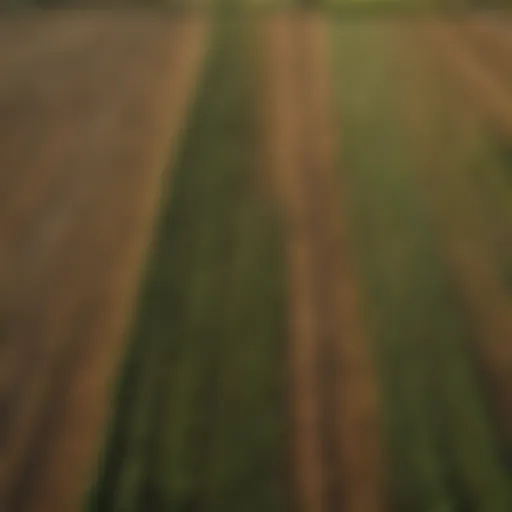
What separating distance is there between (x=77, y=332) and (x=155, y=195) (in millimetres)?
126

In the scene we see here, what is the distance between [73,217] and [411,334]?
218 mm

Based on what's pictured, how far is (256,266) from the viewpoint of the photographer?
448mm

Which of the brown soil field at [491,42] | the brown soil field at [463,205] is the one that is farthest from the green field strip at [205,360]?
the brown soil field at [491,42]

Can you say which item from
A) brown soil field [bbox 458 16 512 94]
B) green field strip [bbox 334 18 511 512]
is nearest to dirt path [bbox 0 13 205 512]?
green field strip [bbox 334 18 511 512]

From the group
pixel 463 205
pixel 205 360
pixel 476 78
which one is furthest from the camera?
pixel 476 78

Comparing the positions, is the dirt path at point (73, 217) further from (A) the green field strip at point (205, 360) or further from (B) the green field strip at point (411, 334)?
(B) the green field strip at point (411, 334)

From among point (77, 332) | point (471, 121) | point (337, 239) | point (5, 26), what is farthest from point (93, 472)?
point (5, 26)

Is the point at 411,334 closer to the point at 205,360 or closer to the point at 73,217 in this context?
the point at 205,360

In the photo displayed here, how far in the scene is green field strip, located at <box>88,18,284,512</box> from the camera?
0.34 m

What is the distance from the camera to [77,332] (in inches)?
16.1

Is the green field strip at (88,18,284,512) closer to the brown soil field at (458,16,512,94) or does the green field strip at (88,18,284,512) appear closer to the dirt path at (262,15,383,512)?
the dirt path at (262,15,383,512)

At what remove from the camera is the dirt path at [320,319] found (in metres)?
0.34

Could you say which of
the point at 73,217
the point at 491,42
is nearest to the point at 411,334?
the point at 73,217

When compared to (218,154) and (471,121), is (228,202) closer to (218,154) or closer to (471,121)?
(218,154)
